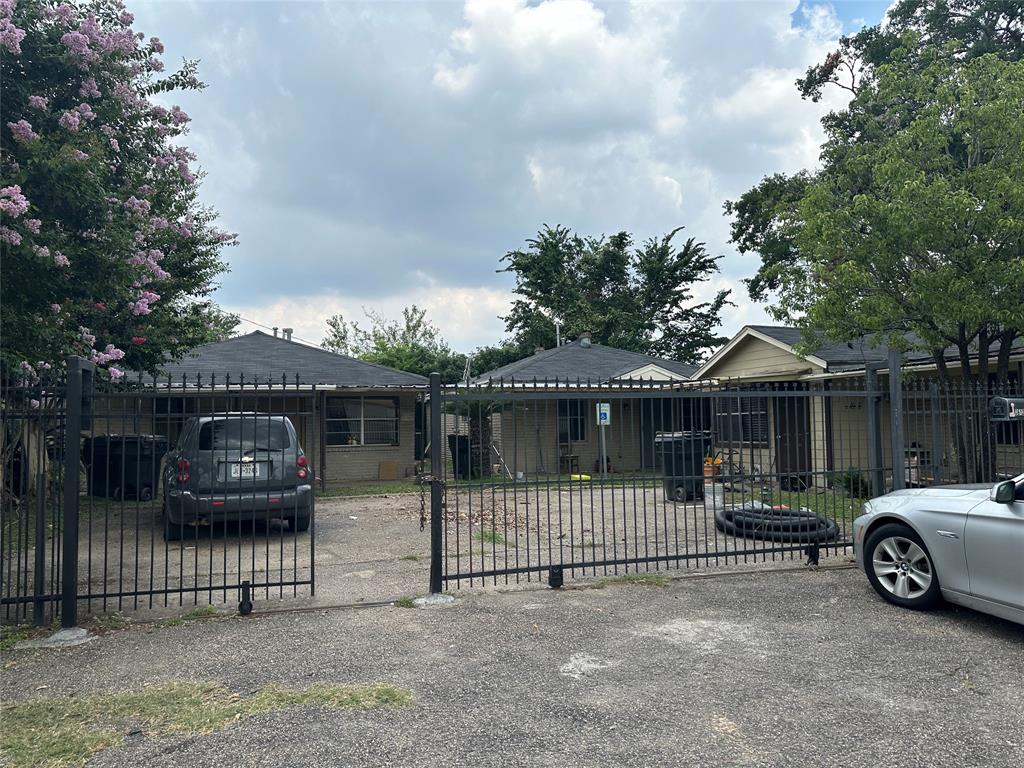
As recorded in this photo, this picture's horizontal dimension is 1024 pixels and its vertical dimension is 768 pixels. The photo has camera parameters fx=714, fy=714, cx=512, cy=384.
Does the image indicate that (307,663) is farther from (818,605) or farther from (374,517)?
(374,517)

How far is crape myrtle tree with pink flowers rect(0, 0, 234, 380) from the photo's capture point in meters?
6.20

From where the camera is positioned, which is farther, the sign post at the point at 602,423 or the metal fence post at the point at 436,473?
the sign post at the point at 602,423

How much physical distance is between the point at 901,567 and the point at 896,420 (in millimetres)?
2176

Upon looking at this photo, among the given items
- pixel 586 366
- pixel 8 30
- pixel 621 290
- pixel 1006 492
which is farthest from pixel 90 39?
pixel 621 290

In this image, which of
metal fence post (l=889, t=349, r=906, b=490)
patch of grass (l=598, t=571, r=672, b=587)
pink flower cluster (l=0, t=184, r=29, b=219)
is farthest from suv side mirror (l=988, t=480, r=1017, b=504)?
pink flower cluster (l=0, t=184, r=29, b=219)

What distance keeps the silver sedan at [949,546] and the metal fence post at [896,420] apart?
5.23ft

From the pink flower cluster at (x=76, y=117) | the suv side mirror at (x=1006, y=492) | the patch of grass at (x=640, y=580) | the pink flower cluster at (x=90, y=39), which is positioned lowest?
the patch of grass at (x=640, y=580)

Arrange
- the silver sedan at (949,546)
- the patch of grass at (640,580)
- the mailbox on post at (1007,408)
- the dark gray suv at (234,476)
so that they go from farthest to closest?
the dark gray suv at (234,476)
the mailbox on post at (1007,408)
the patch of grass at (640,580)
the silver sedan at (949,546)

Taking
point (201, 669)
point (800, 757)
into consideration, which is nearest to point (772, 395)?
point (800, 757)

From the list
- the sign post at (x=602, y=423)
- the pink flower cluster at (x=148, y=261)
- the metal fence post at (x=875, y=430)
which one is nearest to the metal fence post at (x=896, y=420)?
the metal fence post at (x=875, y=430)

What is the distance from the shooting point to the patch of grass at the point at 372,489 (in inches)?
584

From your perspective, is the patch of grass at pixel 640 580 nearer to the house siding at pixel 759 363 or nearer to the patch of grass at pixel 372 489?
the patch of grass at pixel 372 489

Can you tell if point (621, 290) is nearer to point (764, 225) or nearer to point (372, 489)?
point (764, 225)

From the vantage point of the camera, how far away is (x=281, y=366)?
17844mm
